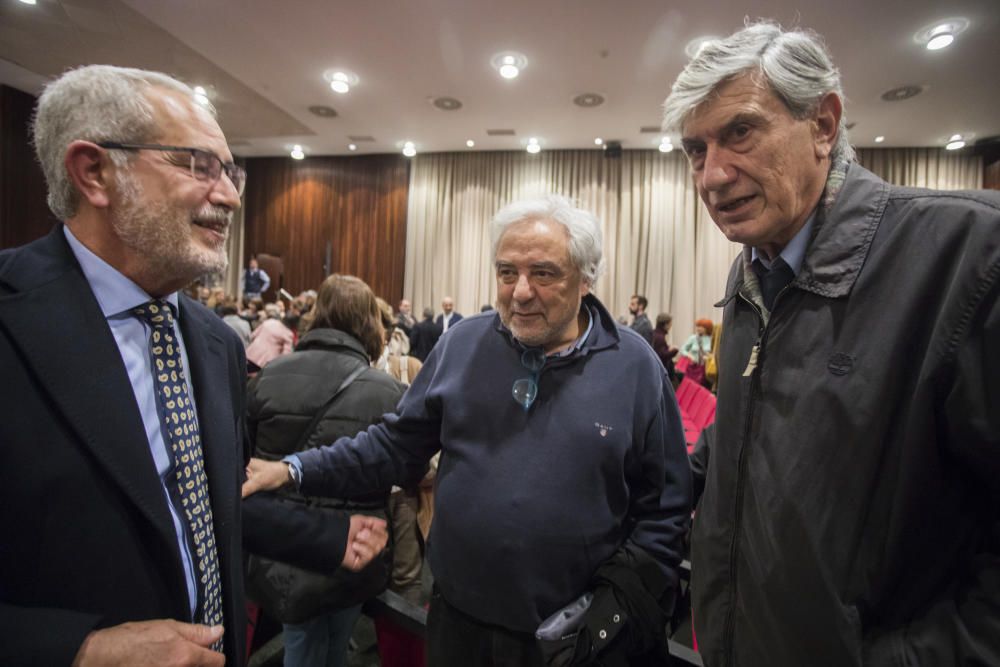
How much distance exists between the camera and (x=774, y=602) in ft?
2.96

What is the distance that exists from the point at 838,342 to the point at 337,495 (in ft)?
4.35

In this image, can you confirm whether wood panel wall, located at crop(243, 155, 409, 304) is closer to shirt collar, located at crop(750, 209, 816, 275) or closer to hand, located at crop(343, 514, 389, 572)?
hand, located at crop(343, 514, 389, 572)

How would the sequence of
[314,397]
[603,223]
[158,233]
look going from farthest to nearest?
[603,223], [314,397], [158,233]

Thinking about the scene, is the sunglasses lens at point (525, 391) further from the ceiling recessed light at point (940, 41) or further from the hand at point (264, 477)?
the ceiling recessed light at point (940, 41)

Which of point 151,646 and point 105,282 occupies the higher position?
point 105,282

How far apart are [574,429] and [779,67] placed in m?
0.90

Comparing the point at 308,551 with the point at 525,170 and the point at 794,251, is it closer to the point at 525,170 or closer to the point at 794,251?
the point at 794,251

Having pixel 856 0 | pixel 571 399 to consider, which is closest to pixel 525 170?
pixel 856 0

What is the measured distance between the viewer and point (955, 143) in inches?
346

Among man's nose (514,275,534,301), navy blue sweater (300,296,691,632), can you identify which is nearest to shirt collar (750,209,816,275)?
navy blue sweater (300,296,691,632)

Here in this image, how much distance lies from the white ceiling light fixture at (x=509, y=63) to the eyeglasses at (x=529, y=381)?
6.19m

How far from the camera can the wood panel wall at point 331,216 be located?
11.3 m

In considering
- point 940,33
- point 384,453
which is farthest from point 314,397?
point 940,33

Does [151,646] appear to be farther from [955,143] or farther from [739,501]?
[955,143]
